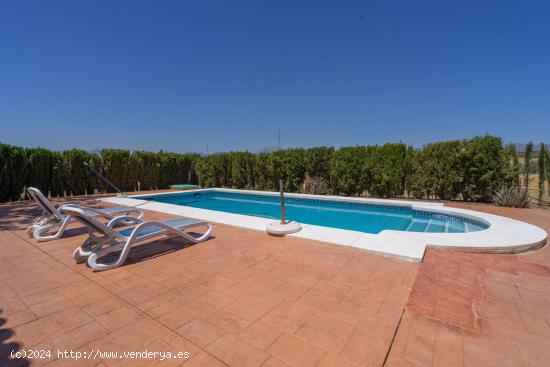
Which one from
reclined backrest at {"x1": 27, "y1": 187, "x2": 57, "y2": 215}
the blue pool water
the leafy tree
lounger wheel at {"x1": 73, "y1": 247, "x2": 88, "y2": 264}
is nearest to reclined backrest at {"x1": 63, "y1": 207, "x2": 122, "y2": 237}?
lounger wheel at {"x1": 73, "y1": 247, "x2": 88, "y2": 264}

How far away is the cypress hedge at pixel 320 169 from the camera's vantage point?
10.3 meters

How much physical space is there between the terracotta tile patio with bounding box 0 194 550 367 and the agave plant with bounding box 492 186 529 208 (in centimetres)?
562

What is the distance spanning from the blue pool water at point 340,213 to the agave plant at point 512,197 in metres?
2.73

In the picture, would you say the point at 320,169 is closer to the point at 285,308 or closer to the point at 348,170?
the point at 348,170

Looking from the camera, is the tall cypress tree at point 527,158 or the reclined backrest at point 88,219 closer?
the reclined backrest at point 88,219

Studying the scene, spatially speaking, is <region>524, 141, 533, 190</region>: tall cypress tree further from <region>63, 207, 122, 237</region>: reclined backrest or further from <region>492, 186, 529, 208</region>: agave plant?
<region>63, 207, 122, 237</region>: reclined backrest

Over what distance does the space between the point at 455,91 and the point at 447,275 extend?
1876 cm

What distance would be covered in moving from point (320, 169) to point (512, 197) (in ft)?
25.8

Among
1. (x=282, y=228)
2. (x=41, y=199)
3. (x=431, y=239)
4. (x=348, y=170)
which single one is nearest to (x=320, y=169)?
(x=348, y=170)

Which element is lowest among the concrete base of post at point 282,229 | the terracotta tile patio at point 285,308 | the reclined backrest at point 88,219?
the terracotta tile patio at point 285,308

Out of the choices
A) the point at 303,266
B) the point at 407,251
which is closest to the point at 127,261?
the point at 303,266

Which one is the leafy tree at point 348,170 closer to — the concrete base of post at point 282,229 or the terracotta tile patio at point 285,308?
the concrete base of post at point 282,229

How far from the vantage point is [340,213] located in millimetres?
10445

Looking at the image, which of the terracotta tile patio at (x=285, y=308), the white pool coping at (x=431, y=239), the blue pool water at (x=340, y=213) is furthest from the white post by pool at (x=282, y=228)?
the blue pool water at (x=340, y=213)
